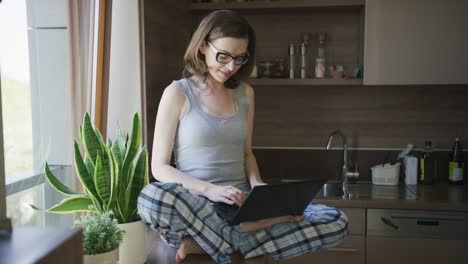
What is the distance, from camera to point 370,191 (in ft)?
8.04

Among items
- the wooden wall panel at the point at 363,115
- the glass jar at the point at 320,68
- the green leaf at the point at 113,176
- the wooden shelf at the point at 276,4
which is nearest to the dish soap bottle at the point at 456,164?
the wooden wall panel at the point at 363,115

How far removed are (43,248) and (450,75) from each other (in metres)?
2.32

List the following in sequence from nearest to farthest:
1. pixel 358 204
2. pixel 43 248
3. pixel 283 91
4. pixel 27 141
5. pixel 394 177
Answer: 1. pixel 43 248
2. pixel 27 141
3. pixel 358 204
4. pixel 394 177
5. pixel 283 91

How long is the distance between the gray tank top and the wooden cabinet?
2.69 ft

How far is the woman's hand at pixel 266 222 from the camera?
1403mm

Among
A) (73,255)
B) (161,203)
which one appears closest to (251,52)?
(161,203)

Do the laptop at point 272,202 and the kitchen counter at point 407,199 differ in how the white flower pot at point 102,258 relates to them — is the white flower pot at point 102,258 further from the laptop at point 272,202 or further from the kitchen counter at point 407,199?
the kitchen counter at point 407,199

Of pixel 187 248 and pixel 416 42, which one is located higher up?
pixel 416 42

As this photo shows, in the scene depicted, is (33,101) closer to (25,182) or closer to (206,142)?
(25,182)

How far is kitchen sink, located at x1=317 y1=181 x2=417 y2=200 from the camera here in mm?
2324

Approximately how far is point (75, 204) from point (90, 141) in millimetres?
212

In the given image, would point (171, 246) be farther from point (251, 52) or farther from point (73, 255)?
point (73, 255)

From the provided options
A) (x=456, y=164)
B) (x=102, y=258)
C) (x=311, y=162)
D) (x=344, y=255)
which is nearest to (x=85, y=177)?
(x=102, y=258)

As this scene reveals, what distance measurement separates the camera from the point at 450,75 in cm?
Result: 236
